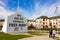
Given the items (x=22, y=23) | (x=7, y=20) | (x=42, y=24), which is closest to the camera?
(x=7, y=20)

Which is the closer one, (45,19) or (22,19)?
(22,19)

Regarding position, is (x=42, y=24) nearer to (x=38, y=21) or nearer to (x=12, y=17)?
(x=38, y=21)

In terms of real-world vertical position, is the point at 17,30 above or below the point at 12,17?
below

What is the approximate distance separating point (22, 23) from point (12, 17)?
2.32 meters

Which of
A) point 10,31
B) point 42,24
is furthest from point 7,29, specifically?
point 42,24

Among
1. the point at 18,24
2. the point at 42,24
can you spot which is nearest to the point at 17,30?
the point at 18,24

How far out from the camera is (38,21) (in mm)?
57000

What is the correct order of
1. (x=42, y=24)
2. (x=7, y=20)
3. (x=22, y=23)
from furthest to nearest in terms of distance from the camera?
(x=42, y=24), (x=22, y=23), (x=7, y=20)

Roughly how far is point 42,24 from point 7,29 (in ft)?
104

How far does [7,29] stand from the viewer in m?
25.3

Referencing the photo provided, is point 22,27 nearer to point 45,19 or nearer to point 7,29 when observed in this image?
point 7,29

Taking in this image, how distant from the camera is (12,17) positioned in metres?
25.8

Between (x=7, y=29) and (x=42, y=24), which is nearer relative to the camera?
(x=7, y=29)

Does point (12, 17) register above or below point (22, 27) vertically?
above
